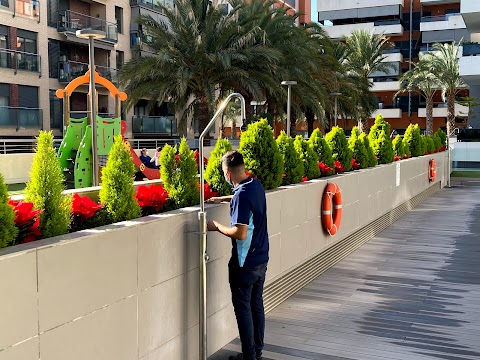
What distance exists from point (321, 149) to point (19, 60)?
921 inches

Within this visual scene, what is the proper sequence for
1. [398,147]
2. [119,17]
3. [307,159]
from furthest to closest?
1. [119,17]
2. [398,147]
3. [307,159]

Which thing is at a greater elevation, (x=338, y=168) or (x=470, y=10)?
(x=470, y=10)

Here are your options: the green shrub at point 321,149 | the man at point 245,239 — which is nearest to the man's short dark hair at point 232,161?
the man at point 245,239

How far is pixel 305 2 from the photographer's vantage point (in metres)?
75.3

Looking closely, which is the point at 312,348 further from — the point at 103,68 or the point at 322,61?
the point at 103,68

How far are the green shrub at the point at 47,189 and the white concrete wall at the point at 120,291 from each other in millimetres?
238

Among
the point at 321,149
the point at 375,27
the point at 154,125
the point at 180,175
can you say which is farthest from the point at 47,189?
the point at 375,27

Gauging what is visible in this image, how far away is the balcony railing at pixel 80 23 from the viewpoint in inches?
1281

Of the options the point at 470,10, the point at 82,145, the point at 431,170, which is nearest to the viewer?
the point at 82,145

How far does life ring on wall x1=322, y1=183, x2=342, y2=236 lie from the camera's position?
8.82 m

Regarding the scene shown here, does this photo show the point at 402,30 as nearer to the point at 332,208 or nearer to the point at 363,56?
the point at 363,56

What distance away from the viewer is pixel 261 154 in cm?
745

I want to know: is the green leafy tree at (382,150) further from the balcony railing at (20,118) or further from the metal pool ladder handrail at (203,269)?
the balcony railing at (20,118)

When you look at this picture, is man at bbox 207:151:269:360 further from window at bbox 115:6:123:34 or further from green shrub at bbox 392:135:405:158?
window at bbox 115:6:123:34
